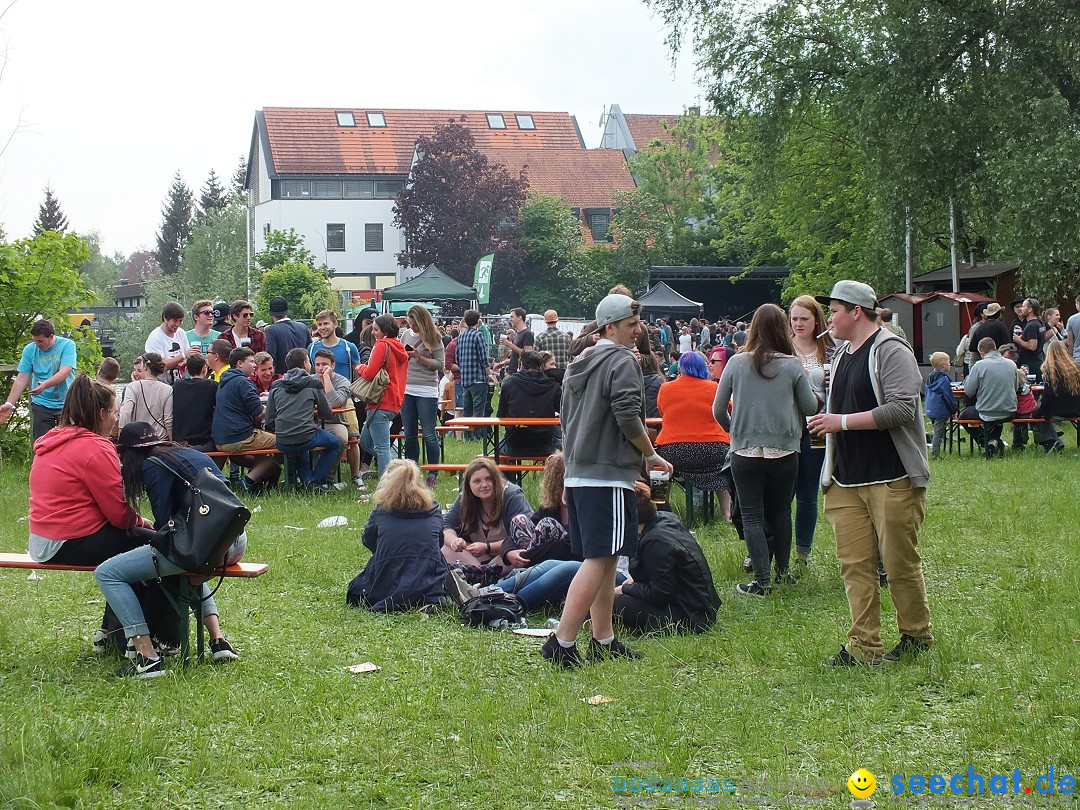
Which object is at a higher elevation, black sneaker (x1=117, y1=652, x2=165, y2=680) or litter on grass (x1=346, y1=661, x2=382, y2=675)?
black sneaker (x1=117, y1=652, x2=165, y2=680)

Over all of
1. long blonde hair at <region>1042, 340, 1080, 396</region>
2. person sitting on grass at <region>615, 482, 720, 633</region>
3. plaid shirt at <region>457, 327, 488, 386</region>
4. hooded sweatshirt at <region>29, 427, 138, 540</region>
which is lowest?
person sitting on grass at <region>615, 482, 720, 633</region>

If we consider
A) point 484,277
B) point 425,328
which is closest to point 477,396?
point 425,328

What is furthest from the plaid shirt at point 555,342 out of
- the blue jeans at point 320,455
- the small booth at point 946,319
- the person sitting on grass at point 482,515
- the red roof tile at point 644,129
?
the red roof tile at point 644,129

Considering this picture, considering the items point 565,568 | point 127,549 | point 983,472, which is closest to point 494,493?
point 565,568

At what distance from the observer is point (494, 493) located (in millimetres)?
8344

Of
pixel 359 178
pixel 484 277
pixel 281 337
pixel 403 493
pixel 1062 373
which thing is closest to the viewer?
pixel 403 493

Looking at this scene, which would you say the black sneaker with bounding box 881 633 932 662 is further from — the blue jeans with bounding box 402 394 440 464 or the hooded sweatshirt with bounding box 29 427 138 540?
the blue jeans with bounding box 402 394 440 464

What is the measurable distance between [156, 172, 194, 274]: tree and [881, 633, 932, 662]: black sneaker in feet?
318

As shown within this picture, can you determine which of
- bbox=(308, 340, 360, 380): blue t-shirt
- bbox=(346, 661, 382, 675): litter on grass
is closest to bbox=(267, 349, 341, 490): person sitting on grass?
bbox=(308, 340, 360, 380): blue t-shirt

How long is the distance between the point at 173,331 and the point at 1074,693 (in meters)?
10.1

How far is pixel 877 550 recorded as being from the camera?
6.24 m

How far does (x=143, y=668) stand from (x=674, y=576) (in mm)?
2905

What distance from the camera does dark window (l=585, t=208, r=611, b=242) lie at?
228ft

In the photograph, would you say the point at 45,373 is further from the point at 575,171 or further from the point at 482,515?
the point at 575,171
